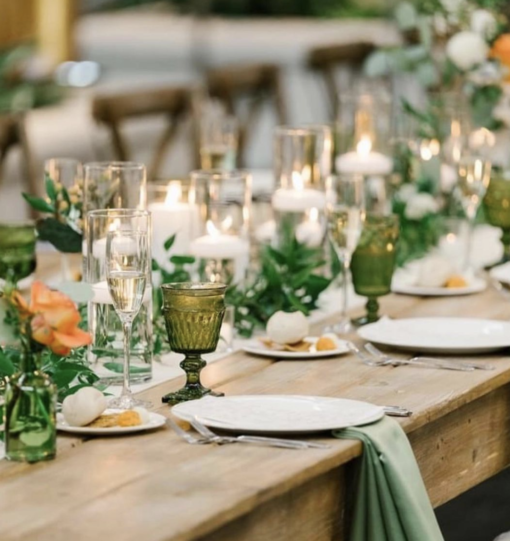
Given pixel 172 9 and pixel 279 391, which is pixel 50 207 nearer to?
pixel 279 391

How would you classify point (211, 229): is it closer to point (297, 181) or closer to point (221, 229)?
point (221, 229)

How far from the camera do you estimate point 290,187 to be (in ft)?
8.91

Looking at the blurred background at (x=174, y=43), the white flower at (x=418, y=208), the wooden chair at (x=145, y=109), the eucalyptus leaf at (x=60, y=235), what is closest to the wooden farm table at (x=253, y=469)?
the eucalyptus leaf at (x=60, y=235)

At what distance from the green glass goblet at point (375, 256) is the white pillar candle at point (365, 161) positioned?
0.87 m

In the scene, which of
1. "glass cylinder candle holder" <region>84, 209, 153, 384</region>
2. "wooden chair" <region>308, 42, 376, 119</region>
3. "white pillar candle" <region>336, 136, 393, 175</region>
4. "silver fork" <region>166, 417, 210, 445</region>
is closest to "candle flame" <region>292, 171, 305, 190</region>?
"white pillar candle" <region>336, 136, 393, 175</region>

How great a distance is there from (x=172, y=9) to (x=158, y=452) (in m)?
6.70

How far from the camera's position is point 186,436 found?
5.37 ft

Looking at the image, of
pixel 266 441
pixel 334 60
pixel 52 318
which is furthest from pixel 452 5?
pixel 334 60

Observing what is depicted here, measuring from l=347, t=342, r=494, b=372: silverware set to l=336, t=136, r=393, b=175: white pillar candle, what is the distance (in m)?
1.12

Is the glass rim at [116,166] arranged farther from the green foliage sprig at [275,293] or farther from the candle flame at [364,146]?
the candle flame at [364,146]

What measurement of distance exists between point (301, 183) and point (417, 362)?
2.38 feet

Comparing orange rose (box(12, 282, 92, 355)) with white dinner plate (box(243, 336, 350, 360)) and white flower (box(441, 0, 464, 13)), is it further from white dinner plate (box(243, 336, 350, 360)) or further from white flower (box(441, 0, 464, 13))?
white flower (box(441, 0, 464, 13))

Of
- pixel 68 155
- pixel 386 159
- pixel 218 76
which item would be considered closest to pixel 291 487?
pixel 386 159

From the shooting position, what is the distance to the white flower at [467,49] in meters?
3.23
